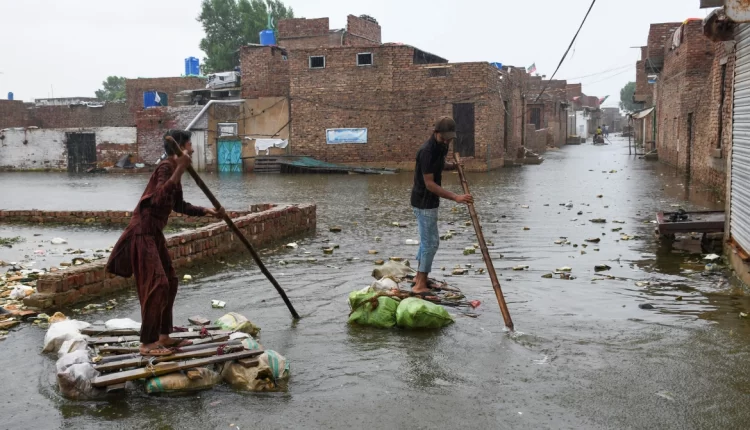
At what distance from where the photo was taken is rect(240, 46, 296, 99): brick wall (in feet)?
105

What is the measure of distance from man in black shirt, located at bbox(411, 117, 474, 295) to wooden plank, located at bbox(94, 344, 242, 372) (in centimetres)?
261

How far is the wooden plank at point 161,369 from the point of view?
14.9ft

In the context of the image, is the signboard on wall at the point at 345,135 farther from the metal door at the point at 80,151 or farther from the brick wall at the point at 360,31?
the metal door at the point at 80,151

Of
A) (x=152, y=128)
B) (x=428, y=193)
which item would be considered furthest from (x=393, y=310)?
(x=152, y=128)

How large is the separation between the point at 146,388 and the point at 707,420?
138 inches

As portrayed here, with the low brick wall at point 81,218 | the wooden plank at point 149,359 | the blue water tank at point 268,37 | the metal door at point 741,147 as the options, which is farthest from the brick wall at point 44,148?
the wooden plank at point 149,359

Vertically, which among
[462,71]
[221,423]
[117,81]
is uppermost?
[117,81]

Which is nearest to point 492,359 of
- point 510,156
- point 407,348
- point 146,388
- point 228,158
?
point 407,348

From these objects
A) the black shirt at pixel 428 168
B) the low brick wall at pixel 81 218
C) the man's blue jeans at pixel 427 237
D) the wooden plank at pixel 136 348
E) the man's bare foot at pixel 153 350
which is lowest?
the wooden plank at pixel 136 348

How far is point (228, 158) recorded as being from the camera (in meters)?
32.2

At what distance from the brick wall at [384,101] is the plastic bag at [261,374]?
24.8 meters

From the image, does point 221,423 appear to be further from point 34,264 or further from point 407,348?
point 34,264

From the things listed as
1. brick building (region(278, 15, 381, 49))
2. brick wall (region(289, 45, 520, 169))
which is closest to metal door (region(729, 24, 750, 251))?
brick wall (region(289, 45, 520, 169))

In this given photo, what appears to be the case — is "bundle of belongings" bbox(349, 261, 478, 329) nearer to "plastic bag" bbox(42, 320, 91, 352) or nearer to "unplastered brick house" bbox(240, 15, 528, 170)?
"plastic bag" bbox(42, 320, 91, 352)
